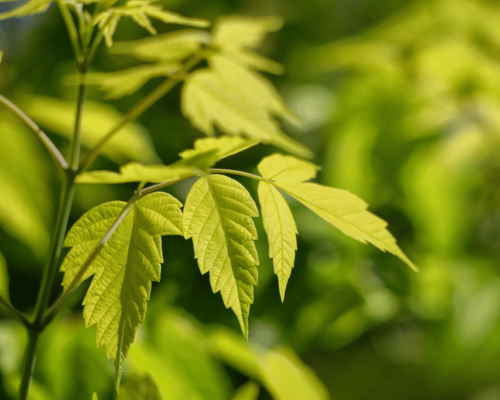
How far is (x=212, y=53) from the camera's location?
0.31 meters

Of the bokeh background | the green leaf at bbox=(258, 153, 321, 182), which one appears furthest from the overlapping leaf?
the bokeh background

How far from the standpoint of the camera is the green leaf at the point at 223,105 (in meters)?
0.29

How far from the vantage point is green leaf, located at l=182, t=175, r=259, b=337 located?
190 millimetres

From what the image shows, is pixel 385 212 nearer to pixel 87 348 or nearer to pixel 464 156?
pixel 464 156

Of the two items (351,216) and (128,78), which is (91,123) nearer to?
(128,78)

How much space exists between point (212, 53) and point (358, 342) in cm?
70

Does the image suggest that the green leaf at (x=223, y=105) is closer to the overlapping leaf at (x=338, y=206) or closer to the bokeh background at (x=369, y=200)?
the overlapping leaf at (x=338, y=206)

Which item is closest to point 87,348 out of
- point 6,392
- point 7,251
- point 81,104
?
point 6,392

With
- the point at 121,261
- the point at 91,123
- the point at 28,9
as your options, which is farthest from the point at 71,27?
the point at 91,123

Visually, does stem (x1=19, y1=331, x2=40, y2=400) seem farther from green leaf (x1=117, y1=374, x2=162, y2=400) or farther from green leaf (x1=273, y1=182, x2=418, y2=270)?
green leaf (x1=273, y1=182, x2=418, y2=270)

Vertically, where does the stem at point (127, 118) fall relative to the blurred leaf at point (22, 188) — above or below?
above

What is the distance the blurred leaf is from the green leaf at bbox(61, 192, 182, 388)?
33 centimetres

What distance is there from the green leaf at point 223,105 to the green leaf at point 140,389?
17 cm

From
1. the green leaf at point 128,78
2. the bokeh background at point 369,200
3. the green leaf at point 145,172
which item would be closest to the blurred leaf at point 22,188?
the bokeh background at point 369,200
